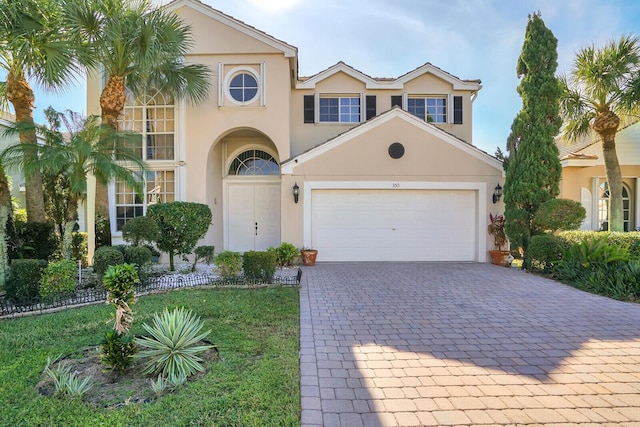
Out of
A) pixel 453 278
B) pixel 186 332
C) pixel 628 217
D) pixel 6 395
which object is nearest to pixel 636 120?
pixel 628 217

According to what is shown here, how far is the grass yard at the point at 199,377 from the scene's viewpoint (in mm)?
2844

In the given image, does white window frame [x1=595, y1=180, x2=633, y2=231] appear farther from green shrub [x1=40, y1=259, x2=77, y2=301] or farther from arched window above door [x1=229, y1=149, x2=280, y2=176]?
green shrub [x1=40, y1=259, x2=77, y2=301]

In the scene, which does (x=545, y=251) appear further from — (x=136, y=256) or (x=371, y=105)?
(x=136, y=256)

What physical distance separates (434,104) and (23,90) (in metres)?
13.7

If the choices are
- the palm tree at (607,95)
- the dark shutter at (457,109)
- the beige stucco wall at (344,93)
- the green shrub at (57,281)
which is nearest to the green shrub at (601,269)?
the palm tree at (607,95)

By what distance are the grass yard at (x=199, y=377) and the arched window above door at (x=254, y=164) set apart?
7811mm

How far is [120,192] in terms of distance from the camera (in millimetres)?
11758

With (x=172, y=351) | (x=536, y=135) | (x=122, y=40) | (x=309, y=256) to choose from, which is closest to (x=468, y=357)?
(x=172, y=351)

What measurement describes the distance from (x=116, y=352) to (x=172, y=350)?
1.98ft

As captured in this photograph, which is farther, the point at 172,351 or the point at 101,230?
the point at 101,230

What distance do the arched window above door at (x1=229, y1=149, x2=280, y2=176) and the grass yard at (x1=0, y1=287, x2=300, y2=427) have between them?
7811 millimetres

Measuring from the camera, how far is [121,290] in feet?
12.0

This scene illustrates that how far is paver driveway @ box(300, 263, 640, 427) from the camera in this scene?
9.84 feet

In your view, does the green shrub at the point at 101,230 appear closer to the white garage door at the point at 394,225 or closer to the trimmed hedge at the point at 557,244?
the white garage door at the point at 394,225
